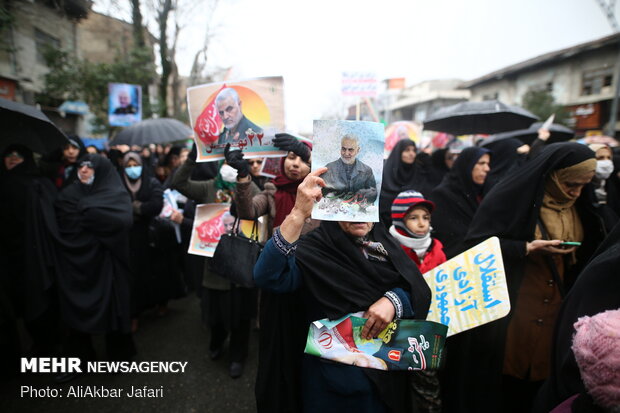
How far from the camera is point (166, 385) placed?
2.99 meters

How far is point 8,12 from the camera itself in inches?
144

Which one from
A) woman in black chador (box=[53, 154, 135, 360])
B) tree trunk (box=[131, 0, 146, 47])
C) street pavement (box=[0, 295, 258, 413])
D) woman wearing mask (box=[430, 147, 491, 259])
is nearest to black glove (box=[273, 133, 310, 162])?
woman wearing mask (box=[430, 147, 491, 259])

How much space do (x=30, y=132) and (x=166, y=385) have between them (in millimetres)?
2561

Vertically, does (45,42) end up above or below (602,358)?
above

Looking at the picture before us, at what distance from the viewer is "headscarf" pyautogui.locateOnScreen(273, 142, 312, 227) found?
255 centimetres

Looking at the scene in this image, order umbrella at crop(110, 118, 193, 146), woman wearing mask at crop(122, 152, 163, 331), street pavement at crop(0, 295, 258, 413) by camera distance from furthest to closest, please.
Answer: umbrella at crop(110, 118, 193, 146)
woman wearing mask at crop(122, 152, 163, 331)
street pavement at crop(0, 295, 258, 413)

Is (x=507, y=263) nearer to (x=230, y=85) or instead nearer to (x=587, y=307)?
(x=587, y=307)

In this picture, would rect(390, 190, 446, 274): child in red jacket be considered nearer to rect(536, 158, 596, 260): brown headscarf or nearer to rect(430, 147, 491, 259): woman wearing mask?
rect(430, 147, 491, 259): woman wearing mask

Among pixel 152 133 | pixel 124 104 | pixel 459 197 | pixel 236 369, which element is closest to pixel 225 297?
pixel 236 369

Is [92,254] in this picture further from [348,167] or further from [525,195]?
[525,195]

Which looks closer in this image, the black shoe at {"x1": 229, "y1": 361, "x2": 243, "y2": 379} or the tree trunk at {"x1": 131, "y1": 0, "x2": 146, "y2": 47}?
the black shoe at {"x1": 229, "y1": 361, "x2": 243, "y2": 379}

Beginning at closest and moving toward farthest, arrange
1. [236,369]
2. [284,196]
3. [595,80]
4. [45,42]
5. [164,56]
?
[284,196]
[236,369]
[45,42]
[164,56]
[595,80]

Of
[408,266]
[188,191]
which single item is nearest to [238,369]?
[188,191]

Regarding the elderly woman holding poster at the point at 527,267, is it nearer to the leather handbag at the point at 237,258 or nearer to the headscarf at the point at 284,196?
the headscarf at the point at 284,196
